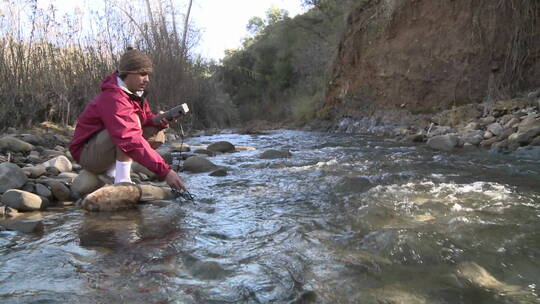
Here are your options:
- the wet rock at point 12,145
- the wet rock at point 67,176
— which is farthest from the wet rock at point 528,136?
the wet rock at point 12,145

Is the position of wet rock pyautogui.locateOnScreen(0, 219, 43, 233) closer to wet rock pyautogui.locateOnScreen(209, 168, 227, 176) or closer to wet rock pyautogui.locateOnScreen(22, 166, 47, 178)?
wet rock pyautogui.locateOnScreen(22, 166, 47, 178)

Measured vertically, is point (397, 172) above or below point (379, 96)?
below

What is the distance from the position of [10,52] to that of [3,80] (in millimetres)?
536

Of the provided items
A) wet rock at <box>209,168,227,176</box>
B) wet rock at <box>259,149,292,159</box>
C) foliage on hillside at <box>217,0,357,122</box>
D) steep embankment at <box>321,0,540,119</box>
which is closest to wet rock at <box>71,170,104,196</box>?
wet rock at <box>209,168,227,176</box>

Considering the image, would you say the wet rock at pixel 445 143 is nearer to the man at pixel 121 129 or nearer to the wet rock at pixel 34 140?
the man at pixel 121 129

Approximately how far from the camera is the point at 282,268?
225 centimetres

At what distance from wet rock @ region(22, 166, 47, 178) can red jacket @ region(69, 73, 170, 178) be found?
101 cm

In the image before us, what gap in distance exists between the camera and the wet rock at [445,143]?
7.21 m

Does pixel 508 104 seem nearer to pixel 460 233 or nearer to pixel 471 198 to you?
pixel 471 198

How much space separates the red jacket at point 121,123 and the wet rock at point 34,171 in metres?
1.01

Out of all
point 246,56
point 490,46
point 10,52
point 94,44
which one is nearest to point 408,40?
point 490,46

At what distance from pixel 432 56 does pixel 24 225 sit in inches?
423

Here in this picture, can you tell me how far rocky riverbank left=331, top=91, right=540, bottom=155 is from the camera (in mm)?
6336

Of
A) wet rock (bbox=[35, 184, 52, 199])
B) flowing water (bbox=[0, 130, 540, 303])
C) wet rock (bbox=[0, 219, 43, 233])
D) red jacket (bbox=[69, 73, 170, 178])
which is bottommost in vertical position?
flowing water (bbox=[0, 130, 540, 303])
